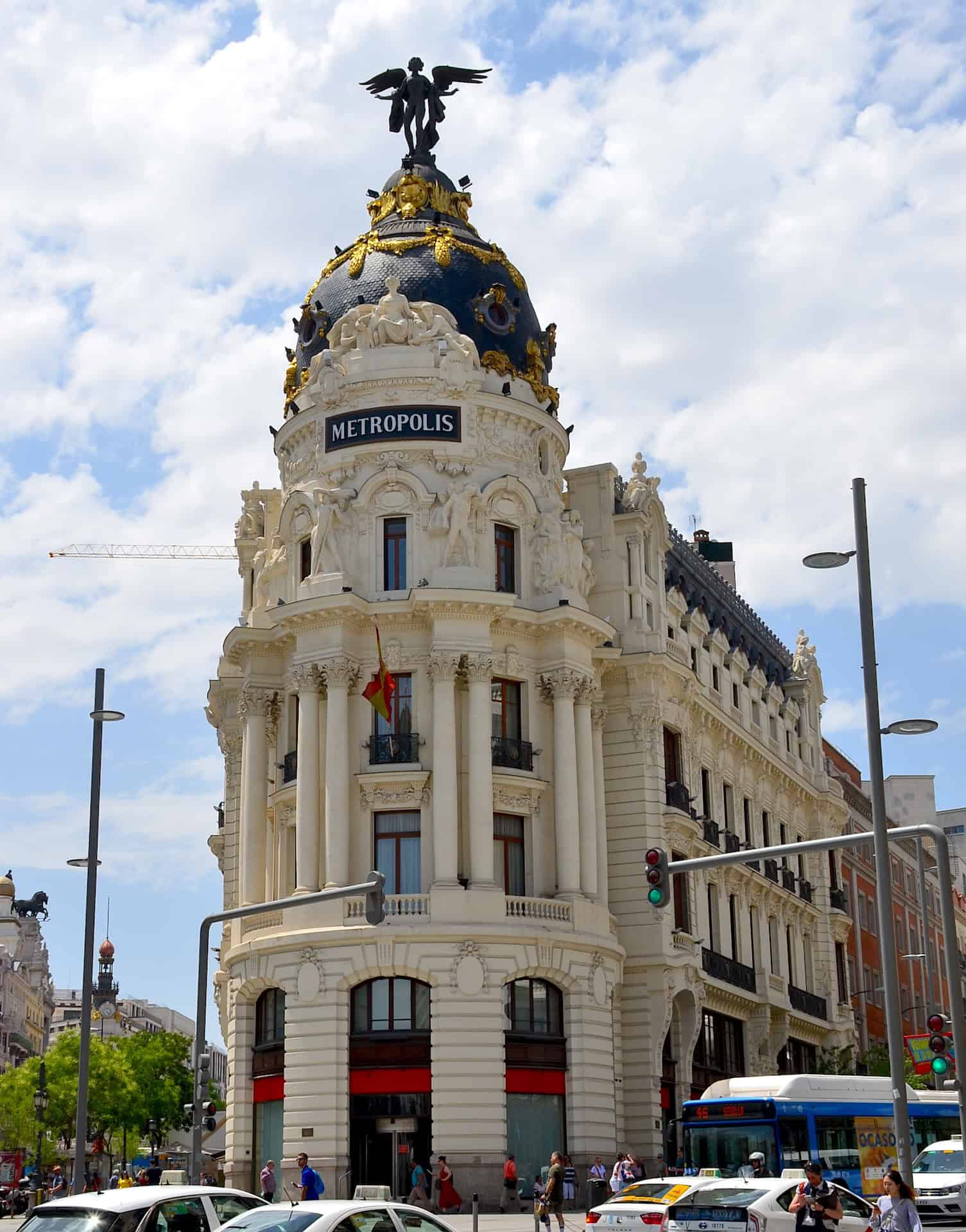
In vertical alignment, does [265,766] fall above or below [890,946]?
above

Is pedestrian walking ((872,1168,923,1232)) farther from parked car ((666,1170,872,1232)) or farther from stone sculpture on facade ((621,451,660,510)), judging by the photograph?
stone sculpture on facade ((621,451,660,510))

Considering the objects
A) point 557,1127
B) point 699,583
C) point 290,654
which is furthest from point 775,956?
point 290,654

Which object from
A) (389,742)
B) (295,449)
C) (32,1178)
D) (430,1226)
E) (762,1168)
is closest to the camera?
(430,1226)

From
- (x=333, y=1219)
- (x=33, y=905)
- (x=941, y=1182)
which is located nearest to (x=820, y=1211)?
(x=333, y=1219)

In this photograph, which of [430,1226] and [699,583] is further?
[699,583]

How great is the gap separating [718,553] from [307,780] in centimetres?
3758

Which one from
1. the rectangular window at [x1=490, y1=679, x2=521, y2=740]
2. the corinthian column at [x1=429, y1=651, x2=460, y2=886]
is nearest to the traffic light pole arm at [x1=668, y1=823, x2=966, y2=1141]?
the corinthian column at [x1=429, y1=651, x2=460, y2=886]

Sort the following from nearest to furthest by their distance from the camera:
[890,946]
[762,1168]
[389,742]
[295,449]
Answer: [890,946], [762,1168], [389,742], [295,449]

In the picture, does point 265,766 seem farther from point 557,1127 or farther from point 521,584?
point 557,1127

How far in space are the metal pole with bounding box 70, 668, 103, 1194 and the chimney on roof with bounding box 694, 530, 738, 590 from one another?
48.7 meters

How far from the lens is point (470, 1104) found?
46.6m

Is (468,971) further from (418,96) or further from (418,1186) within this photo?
(418,96)

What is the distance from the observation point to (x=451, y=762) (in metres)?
49.3

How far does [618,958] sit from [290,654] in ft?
45.1
